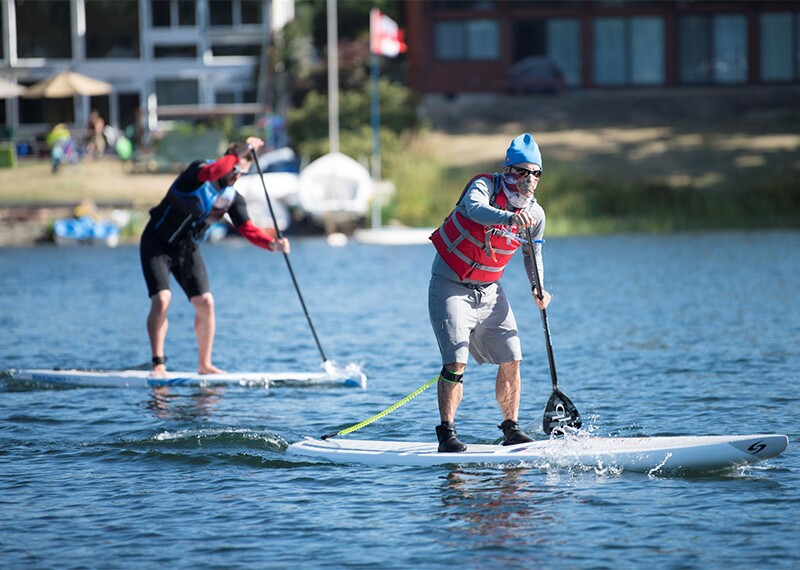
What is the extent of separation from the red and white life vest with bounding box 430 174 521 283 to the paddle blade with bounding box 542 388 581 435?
1144 mm

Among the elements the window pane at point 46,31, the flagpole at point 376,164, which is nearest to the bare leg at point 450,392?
the flagpole at point 376,164

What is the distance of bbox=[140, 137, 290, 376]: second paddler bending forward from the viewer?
41.7 ft

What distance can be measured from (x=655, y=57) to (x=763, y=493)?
4799cm

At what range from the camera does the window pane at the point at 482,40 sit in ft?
179

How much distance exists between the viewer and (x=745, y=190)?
41.3 metres

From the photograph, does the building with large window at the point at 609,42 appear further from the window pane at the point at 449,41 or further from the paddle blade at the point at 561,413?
the paddle blade at the point at 561,413

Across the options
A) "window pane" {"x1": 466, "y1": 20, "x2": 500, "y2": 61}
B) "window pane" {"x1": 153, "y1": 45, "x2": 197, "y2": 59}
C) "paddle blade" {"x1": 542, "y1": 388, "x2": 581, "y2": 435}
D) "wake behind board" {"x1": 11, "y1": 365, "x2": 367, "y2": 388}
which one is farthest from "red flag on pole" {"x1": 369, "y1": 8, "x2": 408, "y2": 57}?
"paddle blade" {"x1": 542, "y1": 388, "x2": 581, "y2": 435}

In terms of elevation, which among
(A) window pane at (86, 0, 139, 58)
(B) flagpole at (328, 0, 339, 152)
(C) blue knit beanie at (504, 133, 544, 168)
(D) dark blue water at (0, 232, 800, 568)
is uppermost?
(A) window pane at (86, 0, 139, 58)

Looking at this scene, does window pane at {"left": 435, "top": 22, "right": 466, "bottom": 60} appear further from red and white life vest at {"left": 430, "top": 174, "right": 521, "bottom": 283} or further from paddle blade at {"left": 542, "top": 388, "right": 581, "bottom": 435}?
red and white life vest at {"left": 430, "top": 174, "right": 521, "bottom": 283}

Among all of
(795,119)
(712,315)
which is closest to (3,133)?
(795,119)

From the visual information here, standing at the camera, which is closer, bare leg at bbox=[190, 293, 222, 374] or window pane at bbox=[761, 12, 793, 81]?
bare leg at bbox=[190, 293, 222, 374]

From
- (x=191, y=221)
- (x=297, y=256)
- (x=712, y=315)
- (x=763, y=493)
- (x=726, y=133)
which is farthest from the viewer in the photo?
(x=726, y=133)

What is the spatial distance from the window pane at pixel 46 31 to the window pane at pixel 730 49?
85.4ft

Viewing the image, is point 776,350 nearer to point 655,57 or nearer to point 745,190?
point 745,190
